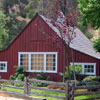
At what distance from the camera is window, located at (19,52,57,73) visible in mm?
22188

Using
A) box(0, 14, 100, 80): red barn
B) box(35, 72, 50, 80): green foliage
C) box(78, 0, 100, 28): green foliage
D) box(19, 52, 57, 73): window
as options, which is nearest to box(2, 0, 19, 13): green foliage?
box(0, 14, 100, 80): red barn

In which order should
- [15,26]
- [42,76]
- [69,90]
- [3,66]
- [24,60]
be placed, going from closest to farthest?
[69,90], [42,76], [24,60], [3,66], [15,26]

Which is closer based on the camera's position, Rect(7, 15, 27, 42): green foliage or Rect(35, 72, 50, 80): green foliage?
Rect(35, 72, 50, 80): green foliage

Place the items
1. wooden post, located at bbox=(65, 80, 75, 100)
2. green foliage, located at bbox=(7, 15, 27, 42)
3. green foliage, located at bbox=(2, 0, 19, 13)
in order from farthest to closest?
green foliage, located at bbox=(2, 0, 19, 13), green foliage, located at bbox=(7, 15, 27, 42), wooden post, located at bbox=(65, 80, 75, 100)

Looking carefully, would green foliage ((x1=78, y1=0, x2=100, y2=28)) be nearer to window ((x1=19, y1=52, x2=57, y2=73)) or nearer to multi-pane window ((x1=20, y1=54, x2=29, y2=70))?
window ((x1=19, y1=52, x2=57, y2=73))

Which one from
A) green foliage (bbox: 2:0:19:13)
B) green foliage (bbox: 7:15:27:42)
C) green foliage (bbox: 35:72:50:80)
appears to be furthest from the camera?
green foliage (bbox: 2:0:19:13)

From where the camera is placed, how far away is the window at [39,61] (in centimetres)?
2219

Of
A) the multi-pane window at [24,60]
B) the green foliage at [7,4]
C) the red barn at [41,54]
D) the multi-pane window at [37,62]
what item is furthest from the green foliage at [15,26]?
the multi-pane window at [37,62]

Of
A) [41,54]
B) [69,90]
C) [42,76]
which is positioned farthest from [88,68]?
[69,90]

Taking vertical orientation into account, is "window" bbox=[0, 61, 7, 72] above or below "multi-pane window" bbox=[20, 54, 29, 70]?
below

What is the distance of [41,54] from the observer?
886 inches

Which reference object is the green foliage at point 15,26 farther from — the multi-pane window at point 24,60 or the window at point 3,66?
the multi-pane window at point 24,60

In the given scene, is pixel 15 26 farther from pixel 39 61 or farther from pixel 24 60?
pixel 39 61

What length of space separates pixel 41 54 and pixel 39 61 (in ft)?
2.10
